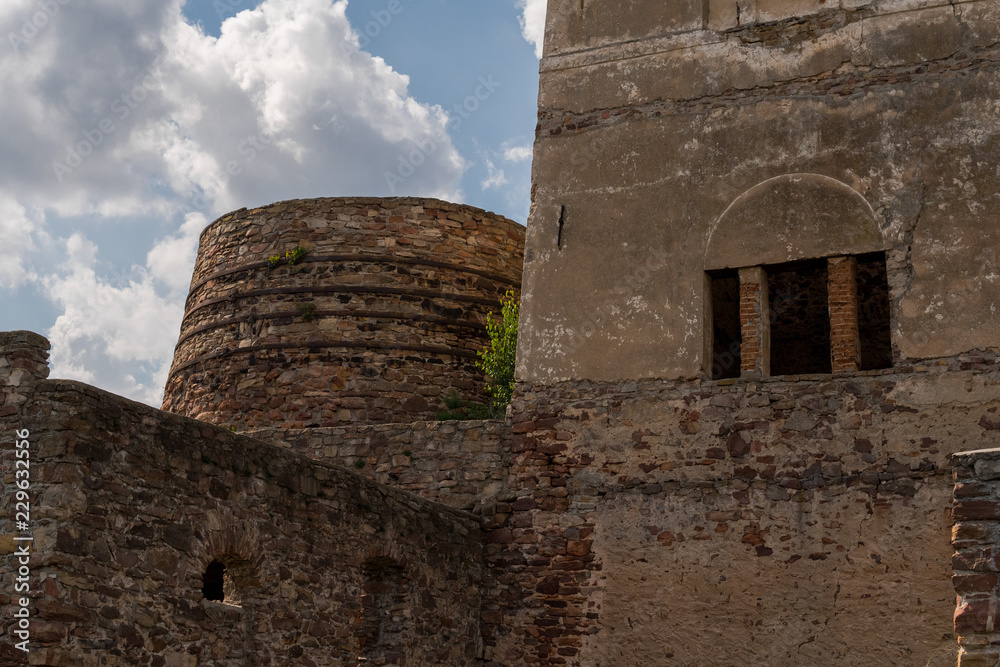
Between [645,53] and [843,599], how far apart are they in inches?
207

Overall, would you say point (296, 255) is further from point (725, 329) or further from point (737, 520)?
point (737, 520)

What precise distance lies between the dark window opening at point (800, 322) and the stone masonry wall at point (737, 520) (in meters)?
3.21

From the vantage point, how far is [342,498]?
27.3 ft

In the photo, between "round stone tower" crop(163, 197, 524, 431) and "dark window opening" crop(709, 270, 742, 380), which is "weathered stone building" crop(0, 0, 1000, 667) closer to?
"dark window opening" crop(709, 270, 742, 380)

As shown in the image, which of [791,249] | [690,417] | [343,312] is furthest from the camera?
[343,312]

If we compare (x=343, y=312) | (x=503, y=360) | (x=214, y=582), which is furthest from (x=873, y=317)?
(x=214, y=582)

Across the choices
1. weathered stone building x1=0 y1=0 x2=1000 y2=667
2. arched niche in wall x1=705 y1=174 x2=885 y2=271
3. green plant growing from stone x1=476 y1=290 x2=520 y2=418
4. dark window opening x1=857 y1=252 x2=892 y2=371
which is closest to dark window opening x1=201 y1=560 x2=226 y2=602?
weathered stone building x1=0 y1=0 x2=1000 y2=667

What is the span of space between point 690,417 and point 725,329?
2.14 metres

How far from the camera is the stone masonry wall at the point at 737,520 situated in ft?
29.1

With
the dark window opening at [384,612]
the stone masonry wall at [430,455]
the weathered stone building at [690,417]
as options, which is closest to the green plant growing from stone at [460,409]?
the stone masonry wall at [430,455]

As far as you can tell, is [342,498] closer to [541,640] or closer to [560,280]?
[541,640]

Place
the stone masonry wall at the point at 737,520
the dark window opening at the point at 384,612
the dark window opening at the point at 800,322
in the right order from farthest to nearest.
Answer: the dark window opening at the point at 800,322 < the stone masonry wall at the point at 737,520 < the dark window opening at the point at 384,612

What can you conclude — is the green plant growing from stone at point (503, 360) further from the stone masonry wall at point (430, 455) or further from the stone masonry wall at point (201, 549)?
the stone masonry wall at point (201, 549)

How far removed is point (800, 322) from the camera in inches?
509
